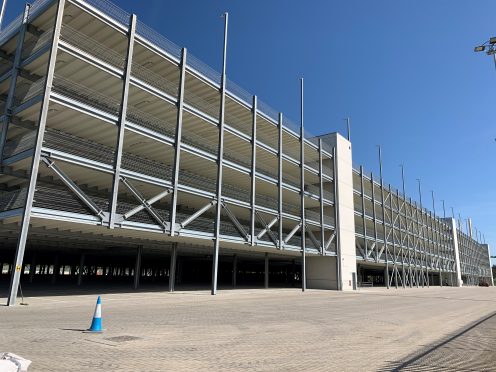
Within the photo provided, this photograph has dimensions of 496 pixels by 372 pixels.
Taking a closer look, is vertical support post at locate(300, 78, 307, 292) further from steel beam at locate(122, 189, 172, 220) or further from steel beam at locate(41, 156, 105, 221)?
steel beam at locate(41, 156, 105, 221)

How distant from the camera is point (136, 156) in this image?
27.1 metres

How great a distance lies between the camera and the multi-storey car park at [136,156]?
18844 mm

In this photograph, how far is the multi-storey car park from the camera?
18.8m

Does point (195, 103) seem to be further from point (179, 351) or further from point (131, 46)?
point (179, 351)

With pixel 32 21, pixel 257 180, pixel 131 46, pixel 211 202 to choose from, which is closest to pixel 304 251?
pixel 257 180

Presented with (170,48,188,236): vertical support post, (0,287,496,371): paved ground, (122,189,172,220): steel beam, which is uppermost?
(170,48,188,236): vertical support post

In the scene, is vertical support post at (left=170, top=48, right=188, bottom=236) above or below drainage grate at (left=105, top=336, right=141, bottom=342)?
above

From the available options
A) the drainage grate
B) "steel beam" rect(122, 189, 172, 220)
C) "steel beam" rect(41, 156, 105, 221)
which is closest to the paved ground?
the drainage grate

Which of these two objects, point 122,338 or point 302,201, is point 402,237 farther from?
point 122,338

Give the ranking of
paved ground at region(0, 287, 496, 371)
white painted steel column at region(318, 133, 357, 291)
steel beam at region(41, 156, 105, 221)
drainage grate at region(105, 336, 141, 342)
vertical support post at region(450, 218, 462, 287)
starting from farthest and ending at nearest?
vertical support post at region(450, 218, 462, 287) → white painted steel column at region(318, 133, 357, 291) → steel beam at region(41, 156, 105, 221) → drainage grate at region(105, 336, 141, 342) → paved ground at region(0, 287, 496, 371)

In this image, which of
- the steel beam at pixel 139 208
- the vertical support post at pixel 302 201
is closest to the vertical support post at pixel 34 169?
the steel beam at pixel 139 208

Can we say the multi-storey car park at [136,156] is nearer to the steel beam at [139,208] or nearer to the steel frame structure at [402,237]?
the steel beam at [139,208]

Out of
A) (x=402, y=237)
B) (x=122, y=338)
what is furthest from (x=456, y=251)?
(x=122, y=338)

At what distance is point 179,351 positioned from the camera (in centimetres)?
758
